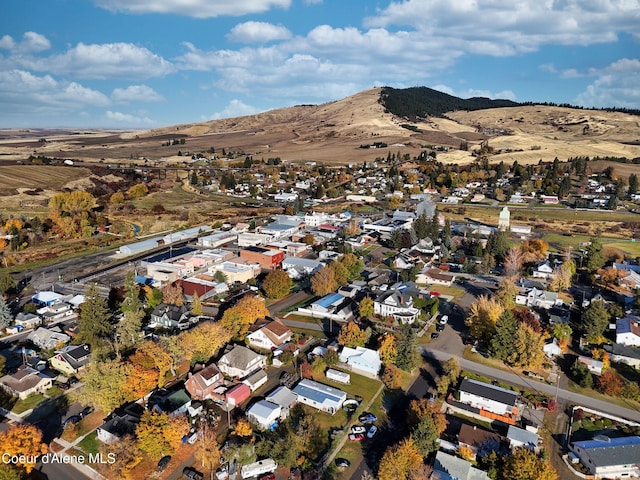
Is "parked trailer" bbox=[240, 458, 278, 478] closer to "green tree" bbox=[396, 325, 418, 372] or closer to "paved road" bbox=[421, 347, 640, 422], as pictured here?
"green tree" bbox=[396, 325, 418, 372]

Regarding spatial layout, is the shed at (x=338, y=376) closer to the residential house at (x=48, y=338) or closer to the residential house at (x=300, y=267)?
the residential house at (x=300, y=267)

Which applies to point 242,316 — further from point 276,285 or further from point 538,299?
point 538,299

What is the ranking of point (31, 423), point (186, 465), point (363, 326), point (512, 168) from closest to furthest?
1. point (186, 465)
2. point (31, 423)
3. point (363, 326)
4. point (512, 168)

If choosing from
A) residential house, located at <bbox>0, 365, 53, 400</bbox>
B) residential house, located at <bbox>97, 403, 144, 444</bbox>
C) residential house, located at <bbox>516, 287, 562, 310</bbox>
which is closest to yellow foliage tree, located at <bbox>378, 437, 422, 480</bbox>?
residential house, located at <bbox>97, 403, 144, 444</bbox>

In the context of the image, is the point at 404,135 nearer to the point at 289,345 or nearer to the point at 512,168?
the point at 512,168

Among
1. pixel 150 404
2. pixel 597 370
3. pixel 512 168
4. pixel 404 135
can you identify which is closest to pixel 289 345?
pixel 150 404

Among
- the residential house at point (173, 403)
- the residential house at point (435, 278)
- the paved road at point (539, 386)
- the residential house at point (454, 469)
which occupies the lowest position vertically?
the paved road at point (539, 386)

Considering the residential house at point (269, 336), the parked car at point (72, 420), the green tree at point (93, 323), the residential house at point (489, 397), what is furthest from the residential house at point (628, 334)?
the green tree at point (93, 323)
